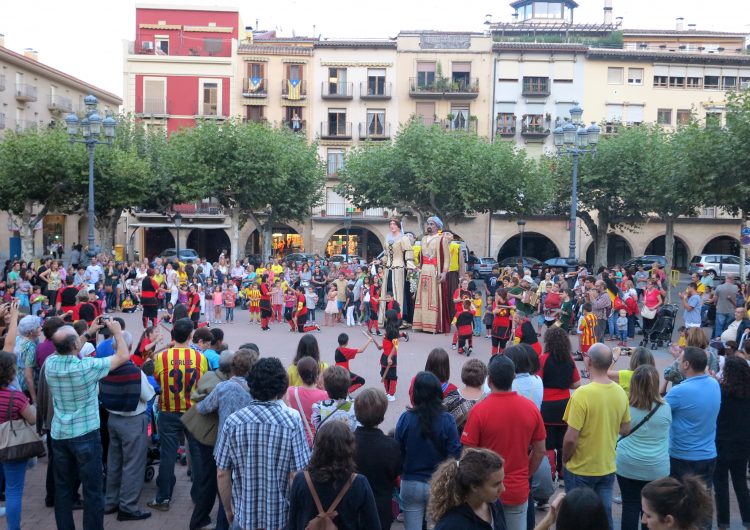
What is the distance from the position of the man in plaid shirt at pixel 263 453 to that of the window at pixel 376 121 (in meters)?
41.0

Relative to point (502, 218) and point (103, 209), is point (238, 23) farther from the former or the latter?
point (502, 218)

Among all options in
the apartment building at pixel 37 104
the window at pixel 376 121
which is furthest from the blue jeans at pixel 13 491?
the window at pixel 376 121

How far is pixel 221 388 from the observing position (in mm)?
5863

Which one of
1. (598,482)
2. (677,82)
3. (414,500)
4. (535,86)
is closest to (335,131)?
(535,86)

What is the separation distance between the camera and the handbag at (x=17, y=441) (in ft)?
19.6

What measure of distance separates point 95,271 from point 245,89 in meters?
24.7

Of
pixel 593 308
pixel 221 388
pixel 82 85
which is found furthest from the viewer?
pixel 82 85

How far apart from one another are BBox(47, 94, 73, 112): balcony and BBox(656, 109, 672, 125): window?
124ft

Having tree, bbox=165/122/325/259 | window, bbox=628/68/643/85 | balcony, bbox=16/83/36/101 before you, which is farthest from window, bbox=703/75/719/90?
balcony, bbox=16/83/36/101

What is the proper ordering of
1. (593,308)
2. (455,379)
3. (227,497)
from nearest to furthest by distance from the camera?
(227,497), (455,379), (593,308)

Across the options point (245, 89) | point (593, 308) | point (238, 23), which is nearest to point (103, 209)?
point (245, 89)

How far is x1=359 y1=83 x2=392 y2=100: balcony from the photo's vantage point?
44.6 m

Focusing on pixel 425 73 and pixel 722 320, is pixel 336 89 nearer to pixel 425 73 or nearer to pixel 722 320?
pixel 425 73

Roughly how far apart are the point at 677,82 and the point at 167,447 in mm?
44640
